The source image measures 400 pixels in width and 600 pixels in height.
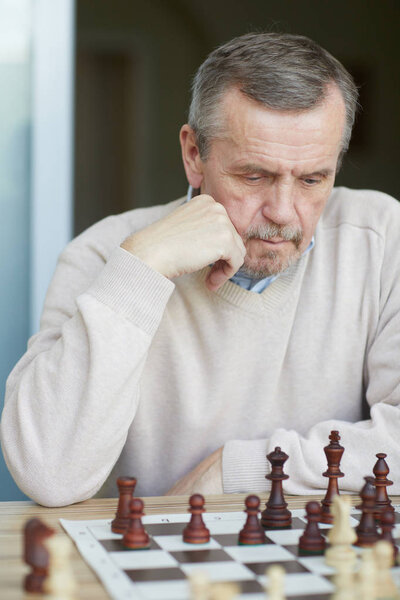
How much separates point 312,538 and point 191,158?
1065mm

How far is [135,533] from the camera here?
117 centimetres

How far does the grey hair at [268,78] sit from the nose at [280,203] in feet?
0.53

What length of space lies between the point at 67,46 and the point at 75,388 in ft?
5.08

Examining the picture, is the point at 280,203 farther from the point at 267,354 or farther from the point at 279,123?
the point at 267,354

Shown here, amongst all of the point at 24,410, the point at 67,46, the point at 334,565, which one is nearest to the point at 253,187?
the point at 24,410

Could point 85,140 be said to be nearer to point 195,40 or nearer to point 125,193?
point 125,193

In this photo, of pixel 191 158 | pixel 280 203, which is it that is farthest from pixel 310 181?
pixel 191 158

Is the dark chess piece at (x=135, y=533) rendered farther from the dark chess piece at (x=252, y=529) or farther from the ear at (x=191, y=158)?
the ear at (x=191, y=158)

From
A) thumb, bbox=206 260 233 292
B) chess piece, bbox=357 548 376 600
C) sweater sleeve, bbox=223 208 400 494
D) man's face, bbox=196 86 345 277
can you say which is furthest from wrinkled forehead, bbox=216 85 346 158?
chess piece, bbox=357 548 376 600

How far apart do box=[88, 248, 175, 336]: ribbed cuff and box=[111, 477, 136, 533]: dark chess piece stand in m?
0.35

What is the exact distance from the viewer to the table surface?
1.01m

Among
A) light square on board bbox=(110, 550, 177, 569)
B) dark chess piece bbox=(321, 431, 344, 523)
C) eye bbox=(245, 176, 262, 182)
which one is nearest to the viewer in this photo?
light square on board bbox=(110, 550, 177, 569)

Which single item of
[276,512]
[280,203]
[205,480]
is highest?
[280,203]

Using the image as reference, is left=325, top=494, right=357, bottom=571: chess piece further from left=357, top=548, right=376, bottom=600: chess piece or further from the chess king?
the chess king
